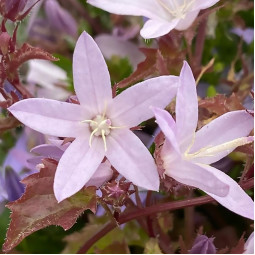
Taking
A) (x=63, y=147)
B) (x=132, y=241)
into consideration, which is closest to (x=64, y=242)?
(x=132, y=241)

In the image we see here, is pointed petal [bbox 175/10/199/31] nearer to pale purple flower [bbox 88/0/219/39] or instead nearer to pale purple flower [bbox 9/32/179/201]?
pale purple flower [bbox 88/0/219/39]

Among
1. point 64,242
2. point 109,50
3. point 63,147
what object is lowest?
point 64,242

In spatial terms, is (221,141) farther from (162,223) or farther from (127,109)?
(162,223)

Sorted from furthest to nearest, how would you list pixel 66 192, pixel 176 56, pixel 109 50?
pixel 109 50, pixel 176 56, pixel 66 192

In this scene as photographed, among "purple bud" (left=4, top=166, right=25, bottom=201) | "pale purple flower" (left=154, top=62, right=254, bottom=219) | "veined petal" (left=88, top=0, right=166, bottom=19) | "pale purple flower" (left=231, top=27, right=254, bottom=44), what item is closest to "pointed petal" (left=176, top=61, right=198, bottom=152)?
"pale purple flower" (left=154, top=62, right=254, bottom=219)

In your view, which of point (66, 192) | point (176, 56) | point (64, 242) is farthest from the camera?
point (64, 242)

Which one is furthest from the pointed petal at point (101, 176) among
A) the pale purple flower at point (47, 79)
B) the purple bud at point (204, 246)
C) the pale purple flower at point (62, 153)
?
the pale purple flower at point (47, 79)

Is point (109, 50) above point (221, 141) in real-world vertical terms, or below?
below
